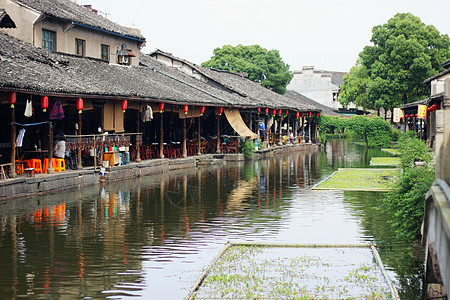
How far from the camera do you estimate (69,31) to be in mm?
27703

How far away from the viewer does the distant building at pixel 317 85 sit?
297 ft

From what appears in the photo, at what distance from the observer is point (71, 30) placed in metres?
27.8

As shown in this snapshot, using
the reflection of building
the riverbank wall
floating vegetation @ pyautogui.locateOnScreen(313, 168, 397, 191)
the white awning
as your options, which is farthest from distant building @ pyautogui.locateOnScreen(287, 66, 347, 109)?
the reflection of building

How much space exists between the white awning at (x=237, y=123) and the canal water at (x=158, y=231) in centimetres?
1267

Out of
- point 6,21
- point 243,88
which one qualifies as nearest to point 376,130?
point 243,88

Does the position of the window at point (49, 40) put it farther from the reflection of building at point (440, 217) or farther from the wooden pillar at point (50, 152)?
the reflection of building at point (440, 217)

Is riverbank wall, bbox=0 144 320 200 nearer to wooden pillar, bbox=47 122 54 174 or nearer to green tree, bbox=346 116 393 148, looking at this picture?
wooden pillar, bbox=47 122 54 174

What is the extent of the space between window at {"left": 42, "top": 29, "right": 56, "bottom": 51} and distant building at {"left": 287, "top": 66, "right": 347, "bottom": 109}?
67472 mm

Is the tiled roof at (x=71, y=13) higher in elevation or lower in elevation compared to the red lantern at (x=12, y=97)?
higher

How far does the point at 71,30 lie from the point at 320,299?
22.4m

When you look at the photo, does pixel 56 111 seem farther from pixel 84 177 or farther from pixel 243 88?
pixel 243 88

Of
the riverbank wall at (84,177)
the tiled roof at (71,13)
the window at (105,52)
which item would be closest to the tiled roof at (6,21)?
the tiled roof at (71,13)

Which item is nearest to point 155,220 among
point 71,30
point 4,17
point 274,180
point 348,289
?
point 348,289

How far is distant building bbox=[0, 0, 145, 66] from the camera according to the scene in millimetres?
25328
